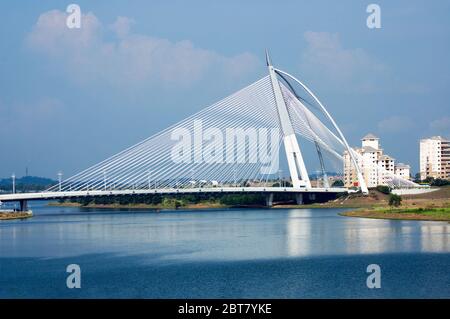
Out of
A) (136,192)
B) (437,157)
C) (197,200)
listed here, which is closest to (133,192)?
(136,192)

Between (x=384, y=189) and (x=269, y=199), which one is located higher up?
(x=384, y=189)

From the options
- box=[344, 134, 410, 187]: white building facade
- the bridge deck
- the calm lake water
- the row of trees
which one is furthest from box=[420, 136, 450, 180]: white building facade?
the calm lake water

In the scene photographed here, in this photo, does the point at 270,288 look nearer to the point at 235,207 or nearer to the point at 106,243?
the point at 106,243

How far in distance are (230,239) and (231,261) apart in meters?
5.77

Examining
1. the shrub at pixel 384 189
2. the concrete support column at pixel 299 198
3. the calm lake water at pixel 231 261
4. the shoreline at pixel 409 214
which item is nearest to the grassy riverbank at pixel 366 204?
the shoreline at pixel 409 214

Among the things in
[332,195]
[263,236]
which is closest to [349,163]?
[332,195]

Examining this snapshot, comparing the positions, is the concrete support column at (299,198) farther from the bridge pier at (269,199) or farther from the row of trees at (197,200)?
the row of trees at (197,200)

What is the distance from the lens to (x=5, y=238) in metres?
27.0

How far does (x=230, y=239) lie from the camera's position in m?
25.5

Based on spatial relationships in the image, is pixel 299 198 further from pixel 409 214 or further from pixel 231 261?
pixel 231 261

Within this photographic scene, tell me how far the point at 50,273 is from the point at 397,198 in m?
26.4

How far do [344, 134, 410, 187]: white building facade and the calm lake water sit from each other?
3011cm

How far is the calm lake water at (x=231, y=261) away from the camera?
15.7 m

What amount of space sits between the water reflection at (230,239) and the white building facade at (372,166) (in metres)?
26.1
